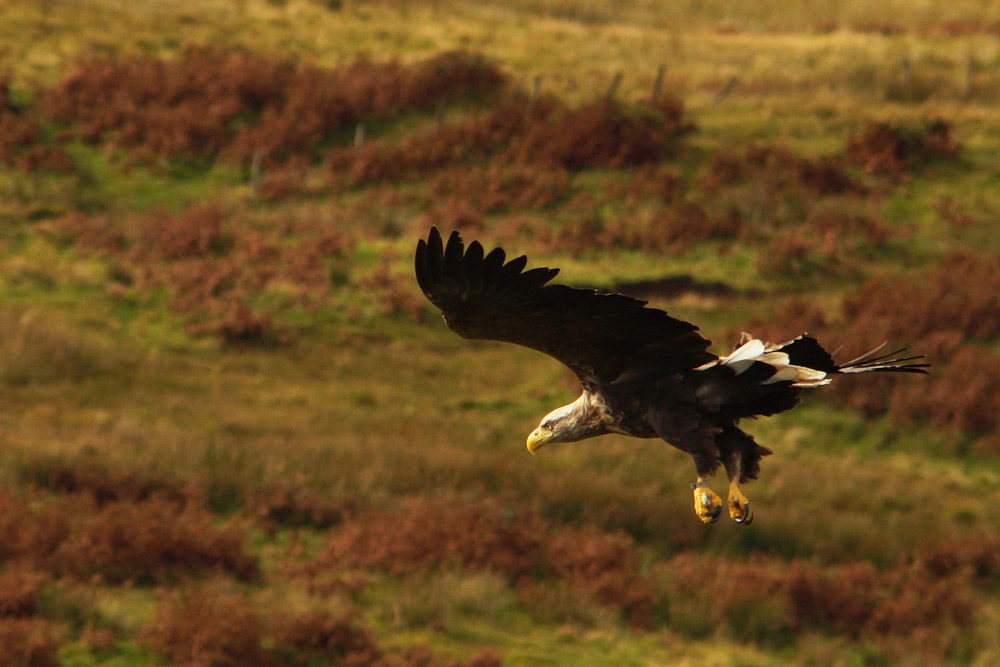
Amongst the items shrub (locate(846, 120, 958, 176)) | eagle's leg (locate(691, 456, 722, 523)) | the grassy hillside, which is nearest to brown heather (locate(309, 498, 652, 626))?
the grassy hillside

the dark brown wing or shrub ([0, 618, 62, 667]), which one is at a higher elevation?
the dark brown wing

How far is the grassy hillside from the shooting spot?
1498 cm

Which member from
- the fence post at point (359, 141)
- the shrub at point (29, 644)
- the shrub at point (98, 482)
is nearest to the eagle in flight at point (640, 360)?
the shrub at point (29, 644)

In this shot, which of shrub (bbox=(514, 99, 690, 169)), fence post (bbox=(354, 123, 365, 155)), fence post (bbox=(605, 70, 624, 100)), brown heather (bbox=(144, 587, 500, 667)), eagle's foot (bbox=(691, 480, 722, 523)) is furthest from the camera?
fence post (bbox=(605, 70, 624, 100))

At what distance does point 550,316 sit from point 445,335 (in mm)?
16188

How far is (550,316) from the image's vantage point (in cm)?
634

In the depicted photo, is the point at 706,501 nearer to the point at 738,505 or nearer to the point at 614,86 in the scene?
the point at 738,505

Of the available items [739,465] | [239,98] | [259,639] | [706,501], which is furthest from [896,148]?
[706,501]

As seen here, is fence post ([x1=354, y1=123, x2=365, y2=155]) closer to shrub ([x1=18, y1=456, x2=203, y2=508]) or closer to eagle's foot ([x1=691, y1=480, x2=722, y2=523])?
shrub ([x1=18, y1=456, x2=203, y2=508])

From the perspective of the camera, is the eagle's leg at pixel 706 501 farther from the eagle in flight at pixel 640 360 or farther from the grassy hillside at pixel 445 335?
the grassy hillside at pixel 445 335

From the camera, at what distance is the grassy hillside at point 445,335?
49.1ft

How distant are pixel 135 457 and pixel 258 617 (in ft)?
12.8

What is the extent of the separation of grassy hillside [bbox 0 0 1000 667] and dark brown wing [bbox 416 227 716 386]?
24.7 feet

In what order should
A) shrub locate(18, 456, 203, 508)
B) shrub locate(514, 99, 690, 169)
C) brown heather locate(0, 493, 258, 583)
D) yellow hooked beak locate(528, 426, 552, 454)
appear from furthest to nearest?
shrub locate(514, 99, 690, 169)
shrub locate(18, 456, 203, 508)
brown heather locate(0, 493, 258, 583)
yellow hooked beak locate(528, 426, 552, 454)
